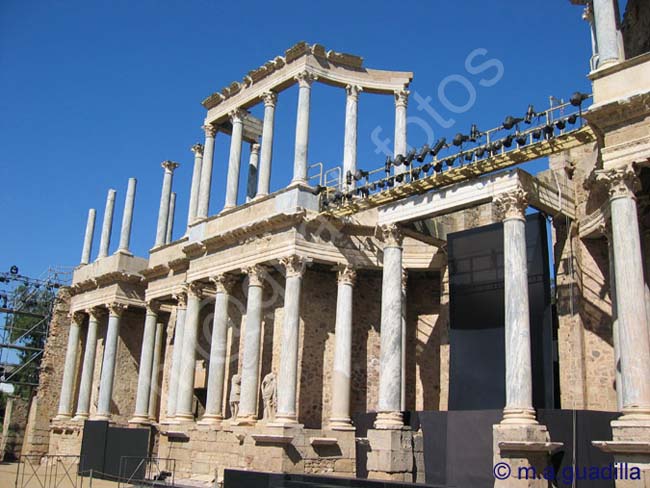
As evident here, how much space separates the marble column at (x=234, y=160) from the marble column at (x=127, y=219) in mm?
10505

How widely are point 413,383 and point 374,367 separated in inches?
63.8

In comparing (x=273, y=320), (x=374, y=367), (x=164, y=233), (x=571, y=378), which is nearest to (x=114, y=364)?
(x=164, y=233)

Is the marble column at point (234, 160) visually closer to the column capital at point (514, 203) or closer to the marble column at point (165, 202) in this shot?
the marble column at point (165, 202)

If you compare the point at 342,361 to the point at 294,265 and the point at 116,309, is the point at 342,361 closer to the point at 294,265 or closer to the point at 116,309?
the point at 294,265

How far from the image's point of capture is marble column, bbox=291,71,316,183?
24.8 metres

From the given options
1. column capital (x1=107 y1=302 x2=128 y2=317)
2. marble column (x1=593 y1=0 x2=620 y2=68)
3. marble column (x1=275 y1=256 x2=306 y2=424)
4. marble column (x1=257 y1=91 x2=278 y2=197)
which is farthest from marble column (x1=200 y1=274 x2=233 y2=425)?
marble column (x1=593 y1=0 x2=620 y2=68)

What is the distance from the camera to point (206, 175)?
2991 cm

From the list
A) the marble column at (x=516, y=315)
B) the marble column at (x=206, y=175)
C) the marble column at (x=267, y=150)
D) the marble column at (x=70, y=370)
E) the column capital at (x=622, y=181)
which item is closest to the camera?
the column capital at (x=622, y=181)

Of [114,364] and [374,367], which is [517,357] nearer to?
[374,367]

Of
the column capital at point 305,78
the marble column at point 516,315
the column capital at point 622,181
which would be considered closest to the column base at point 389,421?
the marble column at point 516,315

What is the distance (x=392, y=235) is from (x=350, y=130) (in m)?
5.87

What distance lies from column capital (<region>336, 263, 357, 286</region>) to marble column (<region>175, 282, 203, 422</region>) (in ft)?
23.0

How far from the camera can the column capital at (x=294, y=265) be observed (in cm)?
2373

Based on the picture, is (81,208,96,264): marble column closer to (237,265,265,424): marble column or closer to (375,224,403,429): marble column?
(237,265,265,424): marble column
